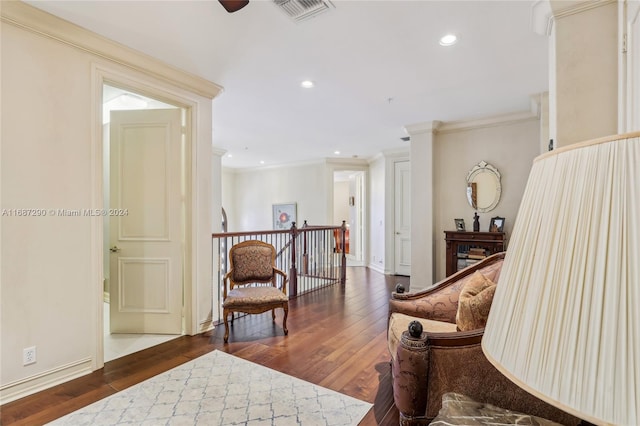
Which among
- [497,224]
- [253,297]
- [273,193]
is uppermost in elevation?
[273,193]

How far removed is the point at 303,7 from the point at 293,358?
277 cm

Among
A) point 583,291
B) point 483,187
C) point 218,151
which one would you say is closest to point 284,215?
point 218,151

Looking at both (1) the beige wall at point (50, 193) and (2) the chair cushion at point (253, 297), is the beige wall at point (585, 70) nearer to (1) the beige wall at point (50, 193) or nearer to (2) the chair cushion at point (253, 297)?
(2) the chair cushion at point (253, 297)

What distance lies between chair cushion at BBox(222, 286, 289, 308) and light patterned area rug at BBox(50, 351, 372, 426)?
68cm

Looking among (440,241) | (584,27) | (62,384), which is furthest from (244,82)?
(440,241)

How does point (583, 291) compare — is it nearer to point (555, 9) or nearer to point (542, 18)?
point (555, 9)

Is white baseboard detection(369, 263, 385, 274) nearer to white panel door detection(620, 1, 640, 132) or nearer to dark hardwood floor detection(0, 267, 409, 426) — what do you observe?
dark hardwood floor detection(0, 267, 409, 426)

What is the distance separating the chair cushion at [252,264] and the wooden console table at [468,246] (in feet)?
8.82

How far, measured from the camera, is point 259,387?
7.59ft

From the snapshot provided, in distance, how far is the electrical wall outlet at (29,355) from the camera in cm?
217

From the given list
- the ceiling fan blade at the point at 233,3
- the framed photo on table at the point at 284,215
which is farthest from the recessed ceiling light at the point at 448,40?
the framed photo on table at the point at 284,215

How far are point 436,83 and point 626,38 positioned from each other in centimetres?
185

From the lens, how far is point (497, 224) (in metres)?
4.44

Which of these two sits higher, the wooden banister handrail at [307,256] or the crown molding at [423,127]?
the crown molding at [423,127]
